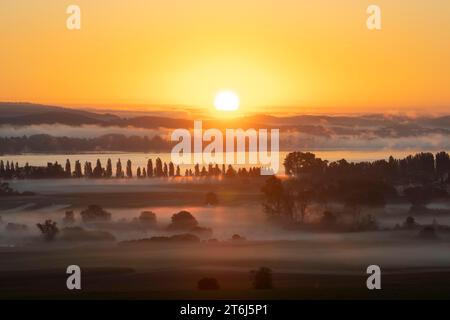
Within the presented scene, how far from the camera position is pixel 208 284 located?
24.1 meters

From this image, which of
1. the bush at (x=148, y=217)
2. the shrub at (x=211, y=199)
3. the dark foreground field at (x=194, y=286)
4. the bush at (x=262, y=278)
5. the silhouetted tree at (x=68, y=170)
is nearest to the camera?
the dark foreground field at (x=194, y=286)

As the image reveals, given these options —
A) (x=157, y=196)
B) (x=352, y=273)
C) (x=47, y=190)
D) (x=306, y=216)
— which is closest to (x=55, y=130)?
(x=47, y=190)

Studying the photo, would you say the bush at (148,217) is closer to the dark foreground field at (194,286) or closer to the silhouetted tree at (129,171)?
the silhouetted tree at (129,171)

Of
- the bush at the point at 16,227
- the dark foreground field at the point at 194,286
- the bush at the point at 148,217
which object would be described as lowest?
the dark foreground field at the point at 194,286

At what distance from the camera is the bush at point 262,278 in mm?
24005

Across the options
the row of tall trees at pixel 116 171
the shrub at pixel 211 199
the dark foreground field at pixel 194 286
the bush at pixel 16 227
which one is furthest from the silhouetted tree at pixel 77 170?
the shrub at pixel 211 199

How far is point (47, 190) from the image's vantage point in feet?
83.9

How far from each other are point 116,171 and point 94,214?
1.85m

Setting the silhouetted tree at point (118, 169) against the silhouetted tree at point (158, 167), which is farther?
the silhouetted tree at point (158, 167)

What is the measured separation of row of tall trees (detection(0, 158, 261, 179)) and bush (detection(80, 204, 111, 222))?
1.30 meters

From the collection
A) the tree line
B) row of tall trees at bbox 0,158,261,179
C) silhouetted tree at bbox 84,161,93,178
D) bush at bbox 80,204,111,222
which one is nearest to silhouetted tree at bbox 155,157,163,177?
row of tall trees at bbox 0,158,261,179

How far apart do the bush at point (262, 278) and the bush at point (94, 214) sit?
4.94 meters

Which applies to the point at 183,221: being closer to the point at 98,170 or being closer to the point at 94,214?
the point at 94,214
